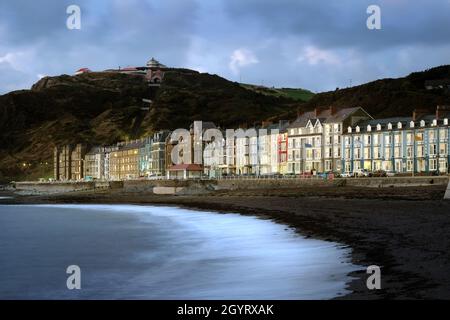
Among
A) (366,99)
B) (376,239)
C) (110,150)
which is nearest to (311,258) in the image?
(376,239)

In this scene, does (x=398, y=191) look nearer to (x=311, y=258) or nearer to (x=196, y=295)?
(x=311, y=258)

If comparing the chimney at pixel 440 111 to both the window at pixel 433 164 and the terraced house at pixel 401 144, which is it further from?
the window at pixel 433 164

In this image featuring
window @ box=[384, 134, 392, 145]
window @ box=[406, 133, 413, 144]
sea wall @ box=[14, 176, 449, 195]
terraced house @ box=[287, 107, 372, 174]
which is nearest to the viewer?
sea wall @ box=[14, 176, 449, 195]

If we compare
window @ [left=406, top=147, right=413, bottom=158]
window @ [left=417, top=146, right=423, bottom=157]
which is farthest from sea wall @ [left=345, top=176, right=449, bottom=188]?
window @ [left=406, top=147, right=413, bottom=158]

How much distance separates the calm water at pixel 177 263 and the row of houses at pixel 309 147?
1841 inches

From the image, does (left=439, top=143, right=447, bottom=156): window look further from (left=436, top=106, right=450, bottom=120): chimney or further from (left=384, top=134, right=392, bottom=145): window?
(left=384, top=134, right=392, bottom=145): window

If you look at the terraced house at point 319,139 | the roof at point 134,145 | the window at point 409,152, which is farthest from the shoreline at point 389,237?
the roof at point 134,145

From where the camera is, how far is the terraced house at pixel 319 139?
8775 centimetres

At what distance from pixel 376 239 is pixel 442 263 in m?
5.96

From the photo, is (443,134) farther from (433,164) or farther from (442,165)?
(433,164)

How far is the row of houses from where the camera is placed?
247 ft

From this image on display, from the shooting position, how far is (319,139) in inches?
3563
